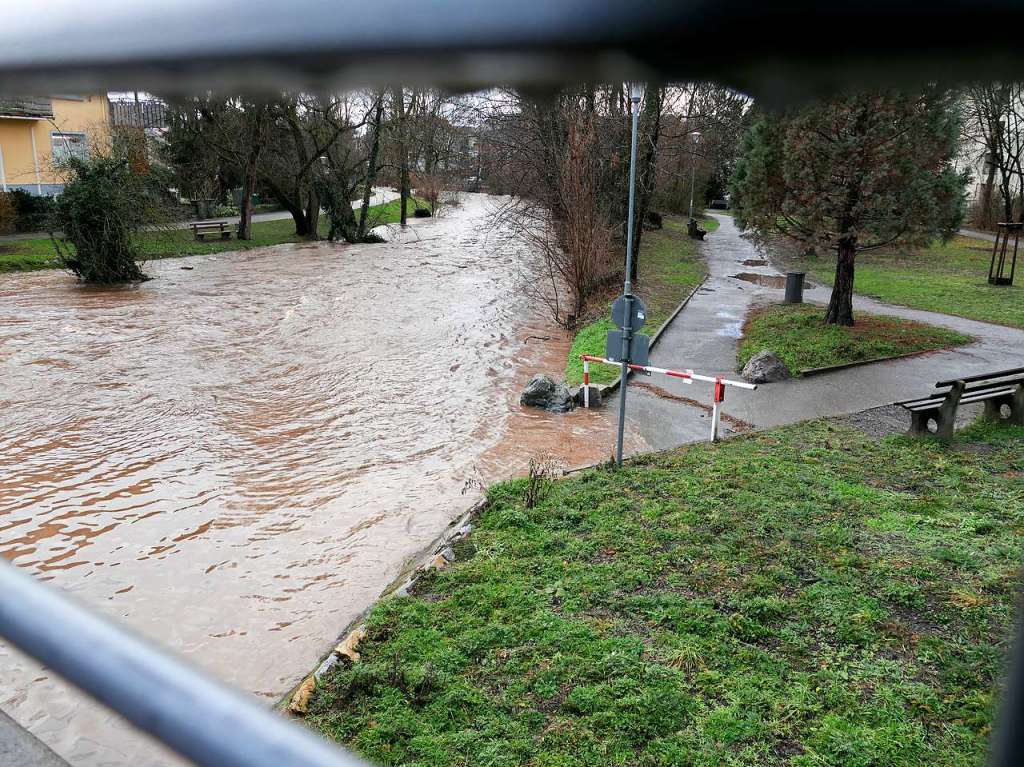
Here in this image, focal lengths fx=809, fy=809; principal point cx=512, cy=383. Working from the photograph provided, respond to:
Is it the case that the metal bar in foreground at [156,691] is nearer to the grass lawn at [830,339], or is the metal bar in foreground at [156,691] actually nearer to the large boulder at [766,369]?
the large boulder at [766,369]

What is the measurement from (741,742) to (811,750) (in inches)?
15.2

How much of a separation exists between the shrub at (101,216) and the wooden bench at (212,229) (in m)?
11.1

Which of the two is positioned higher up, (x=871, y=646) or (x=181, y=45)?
(x=181, y=45)

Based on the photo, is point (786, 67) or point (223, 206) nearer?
point (786, 67)

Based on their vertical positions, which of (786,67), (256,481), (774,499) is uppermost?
(786,67)

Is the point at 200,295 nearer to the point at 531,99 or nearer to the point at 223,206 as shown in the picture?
the point at 223,206

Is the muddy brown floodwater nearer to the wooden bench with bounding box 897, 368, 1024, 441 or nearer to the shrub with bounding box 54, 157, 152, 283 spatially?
the shrub with bounding box 54, 157, 152, 283

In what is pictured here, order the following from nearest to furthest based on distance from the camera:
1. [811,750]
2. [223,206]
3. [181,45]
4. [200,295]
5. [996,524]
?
[181,45] < [811,750] < [996,524] < [200,295] < [223,206]

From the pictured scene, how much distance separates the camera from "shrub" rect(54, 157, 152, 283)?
2291 centimetres

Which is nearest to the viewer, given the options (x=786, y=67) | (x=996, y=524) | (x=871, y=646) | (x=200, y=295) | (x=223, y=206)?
(x=786, y=67)

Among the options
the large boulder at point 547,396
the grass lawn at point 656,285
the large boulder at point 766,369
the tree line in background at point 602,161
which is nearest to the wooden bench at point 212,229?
the tree line in background at point 602,161

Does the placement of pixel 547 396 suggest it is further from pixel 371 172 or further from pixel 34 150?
pixel 371 172

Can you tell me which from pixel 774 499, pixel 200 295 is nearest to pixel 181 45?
pixel 774 499

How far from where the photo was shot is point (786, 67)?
380 millimetres
